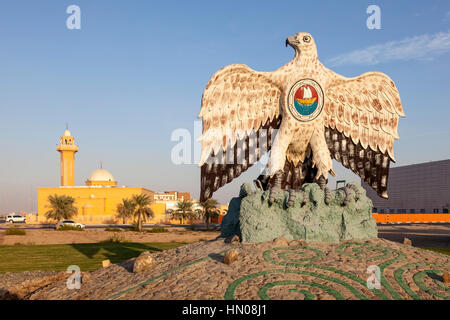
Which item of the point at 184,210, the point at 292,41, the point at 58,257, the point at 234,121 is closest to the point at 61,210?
the point at 184,210

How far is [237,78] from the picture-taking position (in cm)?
1080

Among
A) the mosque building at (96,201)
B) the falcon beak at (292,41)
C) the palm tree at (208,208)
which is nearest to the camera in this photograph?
the falcon beak at (292,41)

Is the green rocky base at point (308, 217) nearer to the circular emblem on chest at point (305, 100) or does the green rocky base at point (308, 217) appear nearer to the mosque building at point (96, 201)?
the circular emblem on chest at point (305, 100)

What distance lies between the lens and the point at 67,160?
6028 centimetres

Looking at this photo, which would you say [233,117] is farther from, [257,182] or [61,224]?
[61,224]

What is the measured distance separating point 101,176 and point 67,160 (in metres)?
5.93

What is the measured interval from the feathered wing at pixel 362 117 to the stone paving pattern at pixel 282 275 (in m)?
3.45

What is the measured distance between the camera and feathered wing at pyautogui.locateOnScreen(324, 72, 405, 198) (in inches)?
444

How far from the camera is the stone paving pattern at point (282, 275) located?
21.0 feet

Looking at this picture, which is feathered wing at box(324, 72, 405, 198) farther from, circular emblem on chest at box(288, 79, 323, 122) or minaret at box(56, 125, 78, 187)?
minaret at box(56, 125, 78, 187)

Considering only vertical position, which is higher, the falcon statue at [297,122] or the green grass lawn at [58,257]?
the falcon statue at [297,122]
